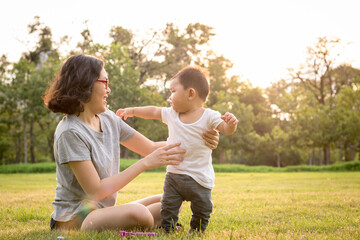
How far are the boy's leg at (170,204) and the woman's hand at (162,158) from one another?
0.33 meters

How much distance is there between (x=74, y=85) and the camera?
3025 mm

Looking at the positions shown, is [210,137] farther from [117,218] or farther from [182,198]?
[117,218]

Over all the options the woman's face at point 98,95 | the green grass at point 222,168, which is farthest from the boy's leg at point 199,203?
the green grass at point 222,168

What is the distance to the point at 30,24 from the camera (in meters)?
27.8

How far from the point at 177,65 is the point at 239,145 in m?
8.35

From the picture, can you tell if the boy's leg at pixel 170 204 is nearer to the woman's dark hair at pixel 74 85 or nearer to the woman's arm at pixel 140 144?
the woman's arm at pixel 140 144

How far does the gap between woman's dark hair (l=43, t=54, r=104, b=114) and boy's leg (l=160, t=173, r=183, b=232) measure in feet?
3.45

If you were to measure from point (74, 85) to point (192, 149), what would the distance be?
119 cm

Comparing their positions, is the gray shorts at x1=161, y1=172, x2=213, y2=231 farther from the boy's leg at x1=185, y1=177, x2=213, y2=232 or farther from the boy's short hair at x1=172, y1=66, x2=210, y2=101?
the boy's short hair at x1=172, y1=66, x2=210, y2=101

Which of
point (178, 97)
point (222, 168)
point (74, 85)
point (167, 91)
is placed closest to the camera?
point (74, 85)

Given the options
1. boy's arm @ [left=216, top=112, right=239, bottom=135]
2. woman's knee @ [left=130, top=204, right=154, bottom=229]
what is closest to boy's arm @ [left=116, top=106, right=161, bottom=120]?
boy's arm @ [left=216, top=112, right=239, bottom=135]

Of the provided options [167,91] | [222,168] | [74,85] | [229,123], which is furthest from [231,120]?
[167,91]

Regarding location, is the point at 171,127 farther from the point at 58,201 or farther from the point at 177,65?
the point at 177,65

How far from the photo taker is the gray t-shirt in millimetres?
2906
